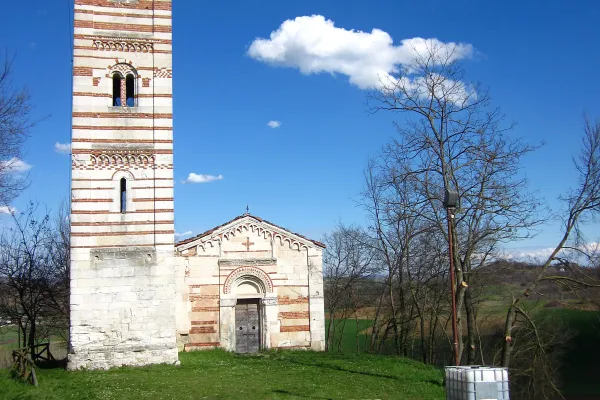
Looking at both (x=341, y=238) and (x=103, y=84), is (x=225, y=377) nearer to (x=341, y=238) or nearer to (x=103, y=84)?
(x=103, y=84)

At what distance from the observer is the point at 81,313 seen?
1664 cm

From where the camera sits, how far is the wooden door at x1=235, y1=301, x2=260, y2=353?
21.5 m

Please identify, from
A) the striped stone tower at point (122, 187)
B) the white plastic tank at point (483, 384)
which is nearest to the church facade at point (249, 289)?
the striped stone tower at point (122, 187)

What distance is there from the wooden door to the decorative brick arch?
2.68 ft

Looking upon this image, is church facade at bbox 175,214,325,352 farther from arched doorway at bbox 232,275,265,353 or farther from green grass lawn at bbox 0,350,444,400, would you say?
green grass lawn at bbox 0,350,444,400

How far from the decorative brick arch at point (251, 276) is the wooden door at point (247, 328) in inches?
32.2

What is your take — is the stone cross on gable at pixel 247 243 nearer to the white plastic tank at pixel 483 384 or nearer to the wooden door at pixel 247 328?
the wooden door at pixel 247 328

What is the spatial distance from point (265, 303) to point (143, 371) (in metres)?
6.57

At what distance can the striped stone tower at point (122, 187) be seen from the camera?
55.1 ft

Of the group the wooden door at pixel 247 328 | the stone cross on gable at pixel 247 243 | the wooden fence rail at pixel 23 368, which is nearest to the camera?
the wooden fence rail at pixel 23 368

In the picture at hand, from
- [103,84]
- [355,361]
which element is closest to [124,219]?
[103,84]

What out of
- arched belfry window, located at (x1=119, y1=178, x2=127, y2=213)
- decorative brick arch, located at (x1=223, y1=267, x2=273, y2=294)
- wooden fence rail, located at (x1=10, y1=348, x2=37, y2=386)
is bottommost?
wooden fence rail, located at (x1=10, y1=348, x2=37, y2=386)

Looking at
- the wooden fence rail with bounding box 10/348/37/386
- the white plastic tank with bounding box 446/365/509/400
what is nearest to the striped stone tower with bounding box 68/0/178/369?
the wooden fence rail with bounding box 10/348/37/386

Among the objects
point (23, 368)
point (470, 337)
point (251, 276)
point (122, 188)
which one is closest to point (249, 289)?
point (251, 276)
